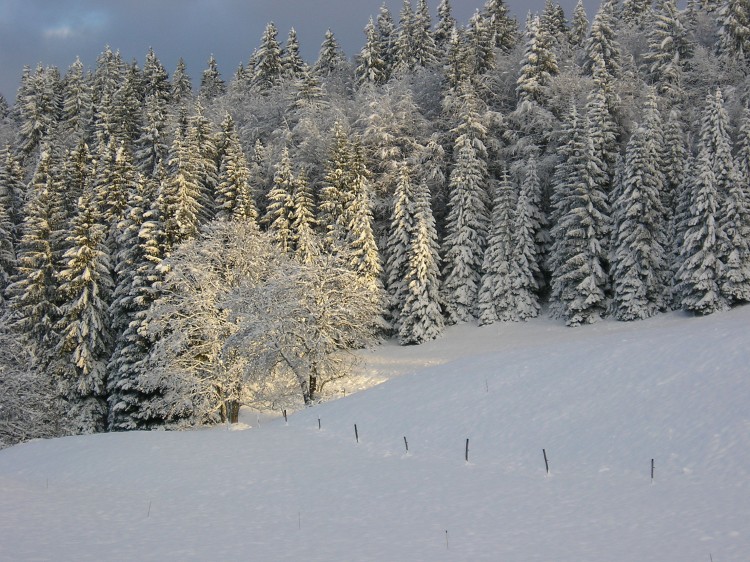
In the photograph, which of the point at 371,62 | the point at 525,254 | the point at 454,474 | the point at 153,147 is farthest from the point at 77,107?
the point at 454,474

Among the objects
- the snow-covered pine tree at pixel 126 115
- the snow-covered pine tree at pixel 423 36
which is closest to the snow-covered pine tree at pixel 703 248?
the snow-covered pine tree at pixel 423 36

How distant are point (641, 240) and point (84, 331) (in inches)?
1526

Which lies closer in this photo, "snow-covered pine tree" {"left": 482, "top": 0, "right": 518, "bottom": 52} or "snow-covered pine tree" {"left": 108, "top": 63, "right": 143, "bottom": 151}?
"snow-covered pine tree" {"left": 108, "top": 63, "right": 143, "bottom": 151}

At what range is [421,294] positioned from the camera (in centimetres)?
4981

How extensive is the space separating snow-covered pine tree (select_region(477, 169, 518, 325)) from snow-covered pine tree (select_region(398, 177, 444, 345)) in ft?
12.5

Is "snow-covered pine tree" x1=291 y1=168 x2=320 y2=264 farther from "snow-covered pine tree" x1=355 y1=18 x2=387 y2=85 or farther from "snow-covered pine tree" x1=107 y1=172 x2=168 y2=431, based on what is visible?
"snow-covered pine tree" x1=355 y1=18 x2=387 y2=85

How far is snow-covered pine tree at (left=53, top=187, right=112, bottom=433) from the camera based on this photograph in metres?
41.3

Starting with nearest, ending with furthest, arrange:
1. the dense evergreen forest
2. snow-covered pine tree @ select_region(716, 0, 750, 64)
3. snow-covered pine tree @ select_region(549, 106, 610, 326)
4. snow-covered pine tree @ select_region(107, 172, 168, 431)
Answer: the dense evergreen forest, snow-covered pine tree @ select_region(107, 172, 168, 431), snow-covered pine tree @ select_region(549, 106, 610, 326), snow-covered pine tree @ select_region(716, 0, 750, 64)

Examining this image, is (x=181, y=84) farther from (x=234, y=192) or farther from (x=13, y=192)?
(x=234, y=192)

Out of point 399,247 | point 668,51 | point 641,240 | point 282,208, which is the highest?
point 668,51

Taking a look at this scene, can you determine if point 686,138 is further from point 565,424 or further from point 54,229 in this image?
point 54,229

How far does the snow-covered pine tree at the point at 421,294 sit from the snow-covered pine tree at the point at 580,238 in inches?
369

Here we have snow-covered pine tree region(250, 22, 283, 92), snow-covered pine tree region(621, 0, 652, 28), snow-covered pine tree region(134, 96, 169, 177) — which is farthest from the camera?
snow-covered pine tree region(250, 22, 283, 92)

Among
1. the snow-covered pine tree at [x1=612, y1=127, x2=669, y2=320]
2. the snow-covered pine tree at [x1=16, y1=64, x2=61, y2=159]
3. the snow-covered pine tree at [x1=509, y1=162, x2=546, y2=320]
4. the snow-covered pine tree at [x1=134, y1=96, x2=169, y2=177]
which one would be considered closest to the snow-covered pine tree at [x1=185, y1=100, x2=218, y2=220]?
the snow-covered pine tree at [x1=134, y1=96, x2=169, y2=177]
